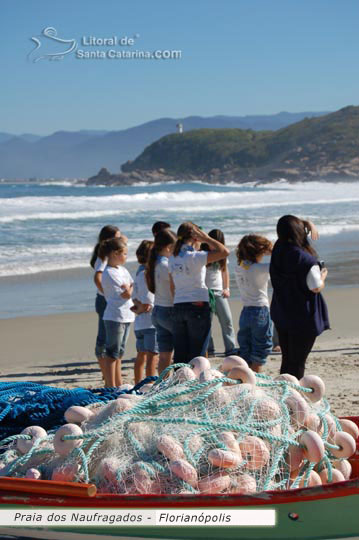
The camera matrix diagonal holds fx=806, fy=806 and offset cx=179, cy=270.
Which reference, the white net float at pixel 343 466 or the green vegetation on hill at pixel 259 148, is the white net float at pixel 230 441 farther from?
the green vegetation on hill at pixel 259 148

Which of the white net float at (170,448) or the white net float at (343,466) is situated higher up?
the white net float at (170,448)

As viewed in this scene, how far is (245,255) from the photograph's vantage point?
775 cm

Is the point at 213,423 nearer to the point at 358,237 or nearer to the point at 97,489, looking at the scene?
the point at 97,489

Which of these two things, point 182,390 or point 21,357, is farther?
point 21,357

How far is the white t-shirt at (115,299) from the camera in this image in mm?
7875

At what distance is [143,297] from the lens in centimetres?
828

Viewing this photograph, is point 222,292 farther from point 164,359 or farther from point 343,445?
point 343,445

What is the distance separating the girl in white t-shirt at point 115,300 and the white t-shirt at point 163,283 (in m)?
0.33

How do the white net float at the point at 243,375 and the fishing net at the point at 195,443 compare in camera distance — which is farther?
the white net float at the point at 243,375

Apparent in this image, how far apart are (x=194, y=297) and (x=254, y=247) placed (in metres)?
0.82

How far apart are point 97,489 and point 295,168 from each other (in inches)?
4877

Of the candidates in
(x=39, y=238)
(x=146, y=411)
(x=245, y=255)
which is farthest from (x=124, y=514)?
(x=39, y=238)

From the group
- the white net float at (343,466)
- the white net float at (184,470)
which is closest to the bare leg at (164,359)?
the white net float at (343,466)
